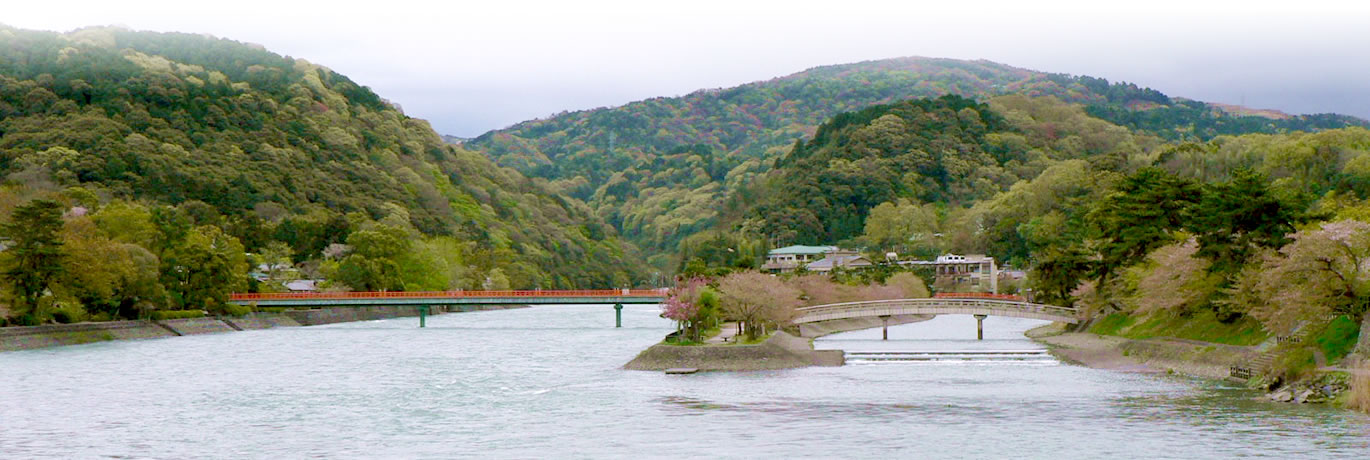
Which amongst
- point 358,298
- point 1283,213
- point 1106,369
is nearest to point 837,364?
point 1106,369

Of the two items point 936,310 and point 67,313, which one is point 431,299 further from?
point 936,310

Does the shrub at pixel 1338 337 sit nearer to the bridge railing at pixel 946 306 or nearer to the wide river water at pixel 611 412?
the wide river water at pixel 611 412

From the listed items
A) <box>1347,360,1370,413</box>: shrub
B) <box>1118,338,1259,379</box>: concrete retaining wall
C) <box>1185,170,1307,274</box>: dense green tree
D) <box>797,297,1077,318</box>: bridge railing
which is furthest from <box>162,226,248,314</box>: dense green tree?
<box>1347,360,1370,413</box>: shrub

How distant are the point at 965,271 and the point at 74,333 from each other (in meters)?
117

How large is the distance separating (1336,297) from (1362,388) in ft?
15.9

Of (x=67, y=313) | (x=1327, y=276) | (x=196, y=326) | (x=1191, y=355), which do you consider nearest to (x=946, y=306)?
(x=1191, y=355)

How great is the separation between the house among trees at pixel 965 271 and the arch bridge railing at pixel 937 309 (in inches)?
2782

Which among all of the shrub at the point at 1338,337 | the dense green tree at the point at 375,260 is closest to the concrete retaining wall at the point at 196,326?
the dense green tree at the point at 375,260

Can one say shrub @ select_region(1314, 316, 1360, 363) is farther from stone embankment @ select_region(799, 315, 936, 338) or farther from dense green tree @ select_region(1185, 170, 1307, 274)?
stone embankment @ select_region(799, 315, 936, 338)

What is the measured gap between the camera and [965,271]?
585ft

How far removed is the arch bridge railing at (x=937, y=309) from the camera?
92250 mm

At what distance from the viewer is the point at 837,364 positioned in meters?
69.1

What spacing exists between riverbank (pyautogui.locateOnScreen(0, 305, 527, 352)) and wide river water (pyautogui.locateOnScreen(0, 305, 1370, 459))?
422 centimetres

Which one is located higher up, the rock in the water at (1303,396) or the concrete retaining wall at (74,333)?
the concrete retaining wall at (74,333)
